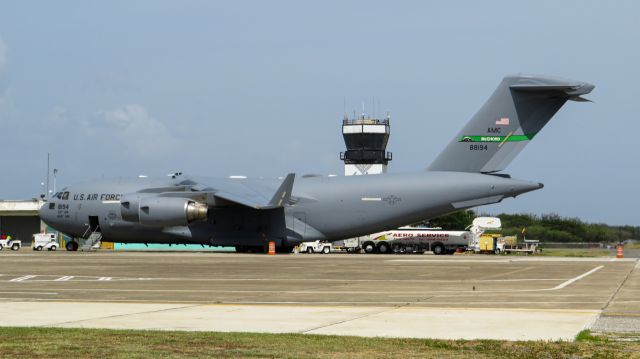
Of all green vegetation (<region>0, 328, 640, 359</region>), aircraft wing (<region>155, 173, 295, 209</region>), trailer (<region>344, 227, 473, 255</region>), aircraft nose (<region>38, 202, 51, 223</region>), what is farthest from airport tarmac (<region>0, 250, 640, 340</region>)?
trailer (<region>344, 227, 473, 255</region>)

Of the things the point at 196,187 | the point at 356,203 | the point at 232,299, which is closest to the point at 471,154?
the point at 356,203

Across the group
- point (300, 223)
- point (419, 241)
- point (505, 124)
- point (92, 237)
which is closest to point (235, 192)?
point (300, 223)

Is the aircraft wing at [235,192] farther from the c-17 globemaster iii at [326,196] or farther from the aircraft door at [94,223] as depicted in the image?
the aircraft door at [94,223]

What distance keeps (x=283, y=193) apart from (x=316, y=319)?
30757mm

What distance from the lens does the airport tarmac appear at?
1263cm

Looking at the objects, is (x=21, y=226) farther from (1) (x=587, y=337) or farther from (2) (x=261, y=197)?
(1) (x=587, y=337)

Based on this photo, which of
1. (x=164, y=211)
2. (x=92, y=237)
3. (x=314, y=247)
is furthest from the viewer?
(x=314, y=247)

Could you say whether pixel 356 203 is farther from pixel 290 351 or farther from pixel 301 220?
pixel 290 351

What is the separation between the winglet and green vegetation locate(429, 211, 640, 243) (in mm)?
52536

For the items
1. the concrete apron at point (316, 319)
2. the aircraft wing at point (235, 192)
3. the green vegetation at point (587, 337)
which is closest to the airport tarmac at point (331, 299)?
the concrete apron at point (316, 319)

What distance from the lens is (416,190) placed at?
45406mm

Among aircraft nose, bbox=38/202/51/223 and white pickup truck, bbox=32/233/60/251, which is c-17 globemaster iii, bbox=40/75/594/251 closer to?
aircraft nose, bbox=38/202/51/223

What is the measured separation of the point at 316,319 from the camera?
1342cm

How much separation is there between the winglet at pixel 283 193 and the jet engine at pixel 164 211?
3589 mm
